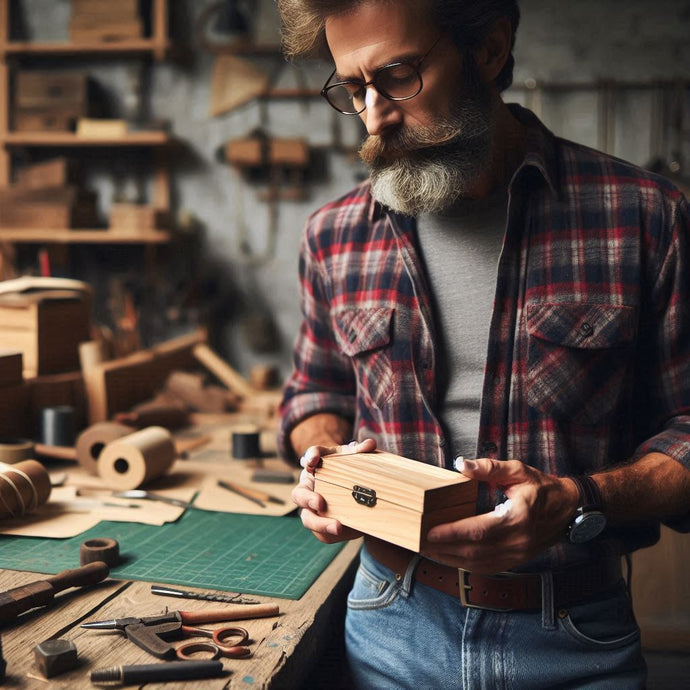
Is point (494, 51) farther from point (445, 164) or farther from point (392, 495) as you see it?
point (392, 495)

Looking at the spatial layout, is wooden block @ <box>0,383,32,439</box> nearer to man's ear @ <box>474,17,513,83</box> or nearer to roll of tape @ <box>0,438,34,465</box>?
roll of tape @ <box>0,438,34,465</box>

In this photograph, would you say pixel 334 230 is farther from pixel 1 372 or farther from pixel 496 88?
pixel 1 372

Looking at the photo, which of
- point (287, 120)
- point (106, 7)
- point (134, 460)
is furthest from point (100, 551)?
point (106, 7)

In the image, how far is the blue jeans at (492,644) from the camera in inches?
60.1

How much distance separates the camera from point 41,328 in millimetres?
2746

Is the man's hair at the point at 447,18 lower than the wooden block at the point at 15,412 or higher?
higher

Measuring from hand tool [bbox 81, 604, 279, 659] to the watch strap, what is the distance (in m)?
0.60

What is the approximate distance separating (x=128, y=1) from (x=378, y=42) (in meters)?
3.44

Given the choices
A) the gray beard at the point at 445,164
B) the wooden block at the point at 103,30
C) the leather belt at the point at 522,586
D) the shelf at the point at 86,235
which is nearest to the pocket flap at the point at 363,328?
the gray beard at the point at 445,164

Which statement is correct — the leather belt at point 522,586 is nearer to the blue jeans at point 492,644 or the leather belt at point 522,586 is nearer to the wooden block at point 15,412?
the blue jeans at point 492,644

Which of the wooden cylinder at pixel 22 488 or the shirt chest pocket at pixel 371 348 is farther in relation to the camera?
the wooden cylinder at pixel 22 488

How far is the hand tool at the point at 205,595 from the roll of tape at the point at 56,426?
1171 mm

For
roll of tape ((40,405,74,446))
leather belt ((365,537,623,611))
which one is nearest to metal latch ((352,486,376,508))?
leather belt ((365,537,623,611))

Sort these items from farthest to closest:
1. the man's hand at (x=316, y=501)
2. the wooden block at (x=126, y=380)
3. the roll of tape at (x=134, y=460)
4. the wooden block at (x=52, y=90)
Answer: the wooden block at (x=52, y=90)
the wooden block at (x=126, y=380)
the roll of tape at (x=134, y=460)
the man's hand at (x=316, y=501)
